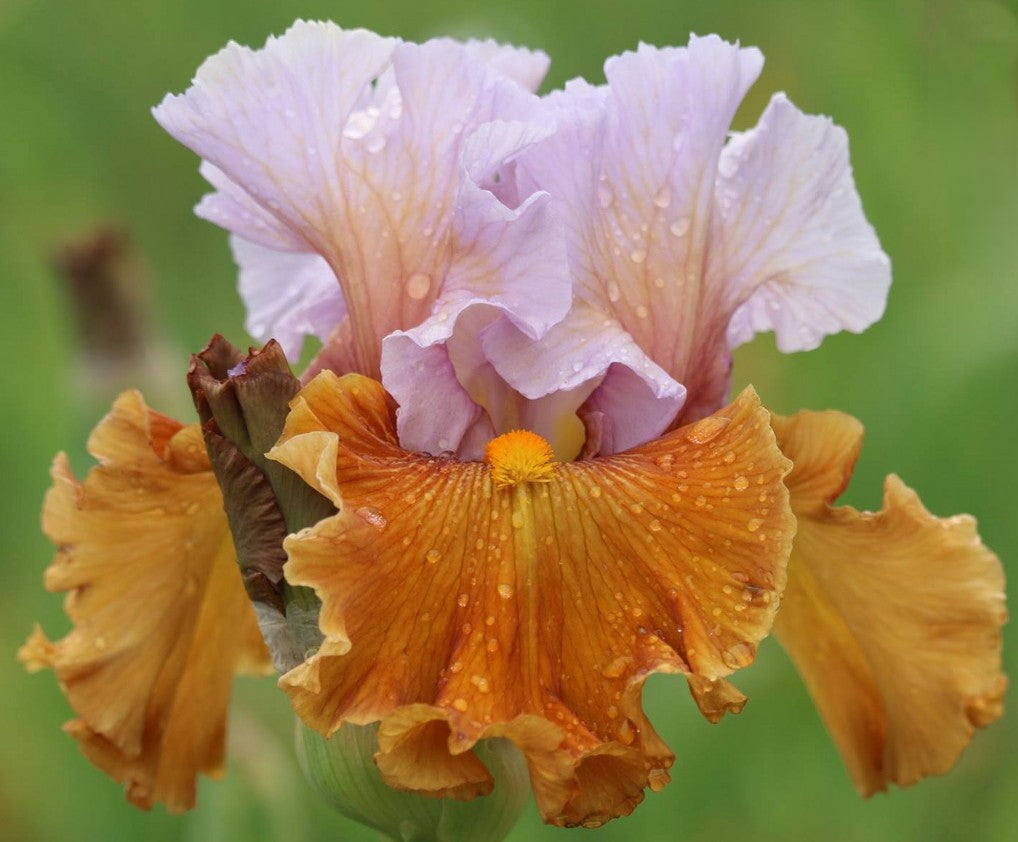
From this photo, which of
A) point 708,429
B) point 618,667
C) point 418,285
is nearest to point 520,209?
point 418,285

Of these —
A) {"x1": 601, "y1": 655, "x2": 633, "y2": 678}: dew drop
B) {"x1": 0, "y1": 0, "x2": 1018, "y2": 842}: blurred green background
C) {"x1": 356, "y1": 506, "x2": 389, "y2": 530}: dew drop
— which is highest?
{"x1": 356, "y1": 506, "x2": 389, "y2": 530}: dew drop

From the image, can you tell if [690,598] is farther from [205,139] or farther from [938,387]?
[938,387]

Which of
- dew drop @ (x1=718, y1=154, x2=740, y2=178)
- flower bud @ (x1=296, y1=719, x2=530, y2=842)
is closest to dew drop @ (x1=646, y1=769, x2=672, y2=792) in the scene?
flower bud @ (x1=296, y1=719, x2=530, y2=842)

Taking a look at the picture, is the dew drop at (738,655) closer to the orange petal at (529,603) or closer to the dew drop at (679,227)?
the orange petal at (529,603)

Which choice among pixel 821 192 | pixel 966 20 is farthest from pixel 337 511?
pixel 966 20

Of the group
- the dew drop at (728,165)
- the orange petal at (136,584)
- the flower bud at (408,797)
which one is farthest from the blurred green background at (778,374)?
the dew drop at (728,165)

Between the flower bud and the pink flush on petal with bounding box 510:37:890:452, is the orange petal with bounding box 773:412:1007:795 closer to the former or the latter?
the pink flush on petal with bounding box 510:37:890:452
